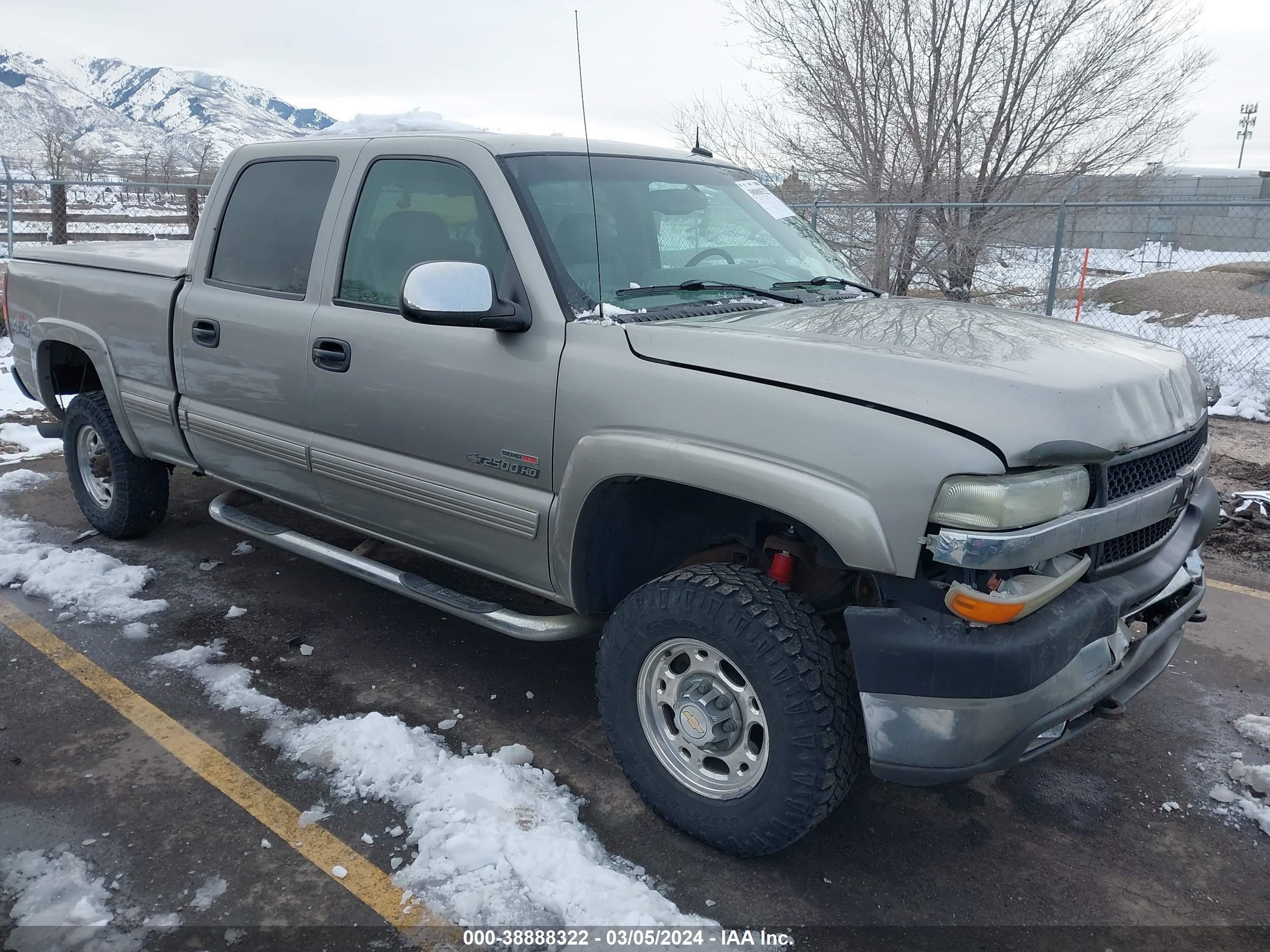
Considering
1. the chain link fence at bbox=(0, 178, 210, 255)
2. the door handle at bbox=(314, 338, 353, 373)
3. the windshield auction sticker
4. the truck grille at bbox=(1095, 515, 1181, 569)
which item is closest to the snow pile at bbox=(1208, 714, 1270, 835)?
the truck grille at bbox=(1095, 515, 1181, 569)

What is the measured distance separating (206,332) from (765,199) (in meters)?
2.42

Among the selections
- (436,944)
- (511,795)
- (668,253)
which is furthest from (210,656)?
(668,253)

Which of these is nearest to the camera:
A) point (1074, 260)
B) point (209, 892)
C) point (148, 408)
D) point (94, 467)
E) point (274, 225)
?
point (209, 892)

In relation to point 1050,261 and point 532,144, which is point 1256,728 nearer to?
point 532,144

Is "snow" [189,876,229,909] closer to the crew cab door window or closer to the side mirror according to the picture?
the side mirror

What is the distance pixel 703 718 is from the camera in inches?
107

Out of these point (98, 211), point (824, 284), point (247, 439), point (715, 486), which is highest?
point (98, 211)

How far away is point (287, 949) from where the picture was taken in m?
2.43

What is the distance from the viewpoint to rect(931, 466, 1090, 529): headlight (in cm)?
221

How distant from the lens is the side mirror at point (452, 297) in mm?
2908

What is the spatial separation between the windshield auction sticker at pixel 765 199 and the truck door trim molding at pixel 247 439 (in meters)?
2.04

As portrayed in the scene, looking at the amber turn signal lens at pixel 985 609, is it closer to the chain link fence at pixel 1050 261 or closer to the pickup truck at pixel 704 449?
the pickup truck at pixel 704 449

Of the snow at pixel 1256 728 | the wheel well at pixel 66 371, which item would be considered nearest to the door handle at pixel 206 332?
the wheel well at pixel 66 371

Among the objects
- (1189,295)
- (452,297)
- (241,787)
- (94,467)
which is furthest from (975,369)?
(1189,295)
